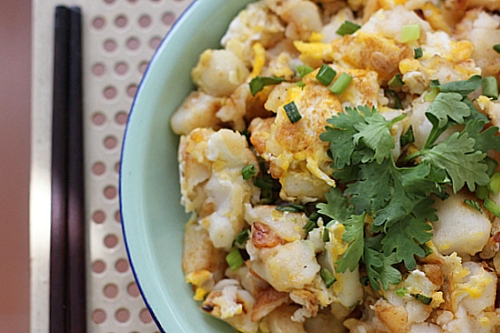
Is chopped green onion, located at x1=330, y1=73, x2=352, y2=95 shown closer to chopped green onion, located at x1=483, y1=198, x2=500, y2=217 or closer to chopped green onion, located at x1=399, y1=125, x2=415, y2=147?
chopped green onion, located at x1=399, y1=125, x2=415, y2=147

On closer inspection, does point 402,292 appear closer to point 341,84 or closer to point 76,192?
point 341,84

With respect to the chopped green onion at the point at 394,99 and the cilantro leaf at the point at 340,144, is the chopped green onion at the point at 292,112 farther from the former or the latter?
the chopped green onion at the point at 394,99

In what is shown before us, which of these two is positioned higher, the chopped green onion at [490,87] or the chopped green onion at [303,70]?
the chopped green onion at [303,70]

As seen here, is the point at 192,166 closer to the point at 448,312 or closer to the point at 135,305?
the point at 135,305

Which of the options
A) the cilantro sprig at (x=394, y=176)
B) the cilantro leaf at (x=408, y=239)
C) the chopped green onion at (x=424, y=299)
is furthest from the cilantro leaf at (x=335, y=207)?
the chopped green onion at (x=424, y=299)

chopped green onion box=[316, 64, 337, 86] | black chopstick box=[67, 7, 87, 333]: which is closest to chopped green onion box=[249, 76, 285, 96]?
chopped green onion box=[316, 64, 337, 86]

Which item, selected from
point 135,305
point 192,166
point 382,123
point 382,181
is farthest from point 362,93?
point 135,305

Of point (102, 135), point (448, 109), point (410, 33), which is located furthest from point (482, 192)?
point (102, 135)
